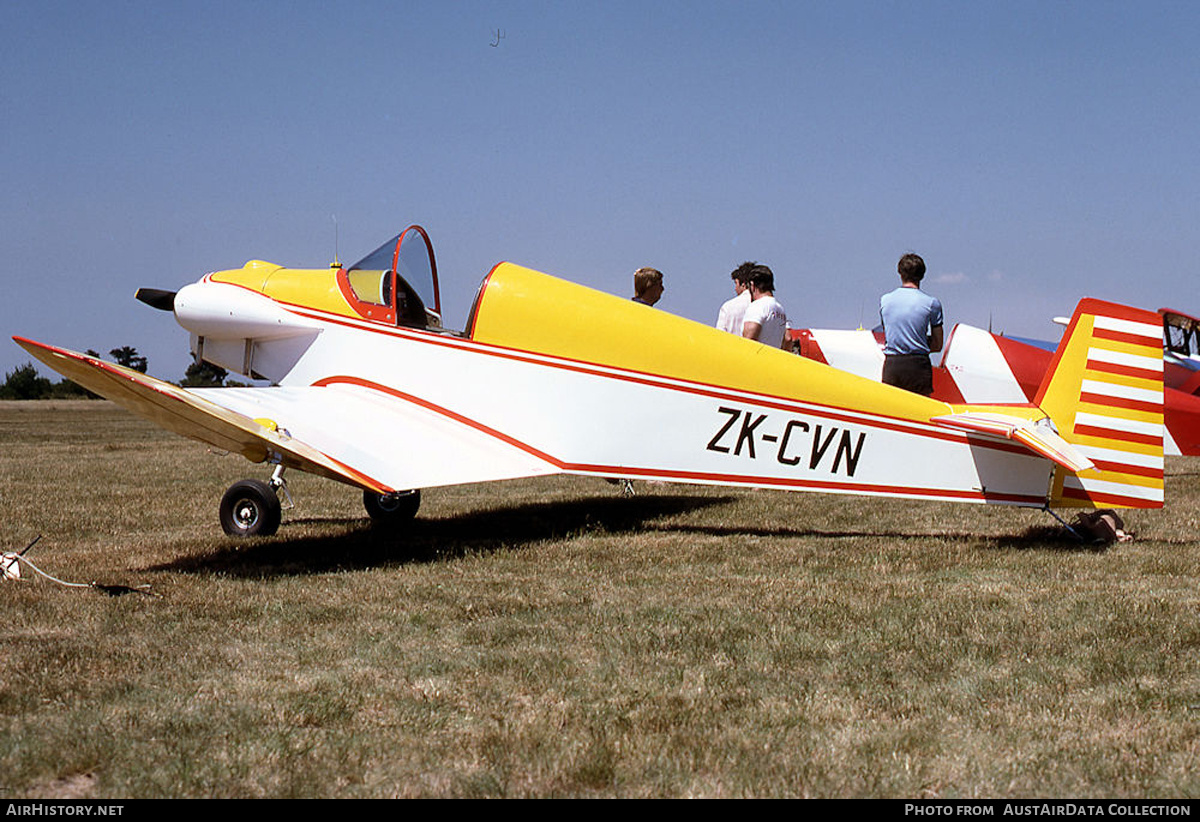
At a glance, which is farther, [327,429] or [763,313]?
[763,313]

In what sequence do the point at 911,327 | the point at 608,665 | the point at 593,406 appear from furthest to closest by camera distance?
the point at 911,327
the point at 593,406
the point at 608,665

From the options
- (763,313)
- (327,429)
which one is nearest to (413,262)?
(327,429)

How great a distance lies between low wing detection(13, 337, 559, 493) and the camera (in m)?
5.59

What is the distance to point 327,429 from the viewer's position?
659 centimetres

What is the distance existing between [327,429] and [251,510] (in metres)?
0.77

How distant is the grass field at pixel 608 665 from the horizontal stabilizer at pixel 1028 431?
24.0 inches

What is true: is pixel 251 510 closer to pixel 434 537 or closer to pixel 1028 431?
pixel 434 537

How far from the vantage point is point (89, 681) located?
3637 mm

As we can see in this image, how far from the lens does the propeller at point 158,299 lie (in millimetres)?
8539

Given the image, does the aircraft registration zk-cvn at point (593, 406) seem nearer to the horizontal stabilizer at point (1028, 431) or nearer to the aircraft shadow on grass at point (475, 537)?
the horizontal stabilizer at point (1028, 431)

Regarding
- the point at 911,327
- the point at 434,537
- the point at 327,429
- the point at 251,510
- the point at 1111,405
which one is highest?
the point at 911,327

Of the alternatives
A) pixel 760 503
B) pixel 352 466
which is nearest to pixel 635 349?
pixel 352 466

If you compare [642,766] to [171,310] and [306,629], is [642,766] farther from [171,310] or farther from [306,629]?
[171,310]

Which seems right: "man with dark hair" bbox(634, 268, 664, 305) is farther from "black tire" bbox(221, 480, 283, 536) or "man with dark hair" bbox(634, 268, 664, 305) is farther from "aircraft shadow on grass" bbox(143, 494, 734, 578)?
"black tire" bbox(221, 480, 283, 536)
